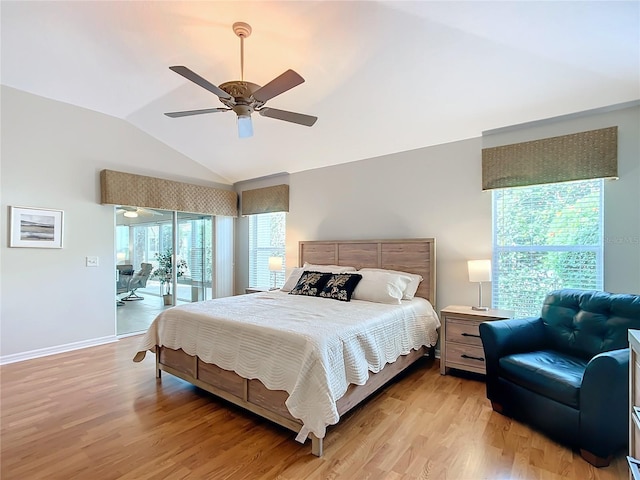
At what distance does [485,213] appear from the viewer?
347 cm

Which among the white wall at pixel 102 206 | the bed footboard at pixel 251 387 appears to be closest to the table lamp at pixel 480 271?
the white wall at pixel 102 206

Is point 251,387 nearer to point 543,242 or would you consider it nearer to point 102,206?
point 543,242

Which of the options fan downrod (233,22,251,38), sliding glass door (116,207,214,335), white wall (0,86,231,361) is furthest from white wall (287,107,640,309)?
white wall (0,86,231,361)

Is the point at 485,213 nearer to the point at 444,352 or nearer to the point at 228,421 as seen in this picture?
the point at 444,352

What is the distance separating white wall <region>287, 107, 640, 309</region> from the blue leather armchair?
686 millimetres

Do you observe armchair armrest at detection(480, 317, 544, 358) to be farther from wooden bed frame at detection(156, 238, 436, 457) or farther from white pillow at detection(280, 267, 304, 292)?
white pillow at detection(280, 267, 304, 292)

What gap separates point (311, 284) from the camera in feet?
12.5

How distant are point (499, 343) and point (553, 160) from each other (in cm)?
184

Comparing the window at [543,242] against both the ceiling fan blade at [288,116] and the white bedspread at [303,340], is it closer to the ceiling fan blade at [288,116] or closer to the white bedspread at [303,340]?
the white bedspread at [303,340]

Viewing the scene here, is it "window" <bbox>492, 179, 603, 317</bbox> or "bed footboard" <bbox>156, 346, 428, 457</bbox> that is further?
"window" <bbox>492, 179, 603, 317</bbox>

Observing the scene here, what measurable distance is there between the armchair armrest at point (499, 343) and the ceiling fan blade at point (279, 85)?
223 centimetres

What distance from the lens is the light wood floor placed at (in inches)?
72.6

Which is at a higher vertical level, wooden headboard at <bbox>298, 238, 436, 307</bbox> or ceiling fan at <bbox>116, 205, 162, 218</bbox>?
ceiling fan at <bbox>116, 205, 162, 218</bbox>

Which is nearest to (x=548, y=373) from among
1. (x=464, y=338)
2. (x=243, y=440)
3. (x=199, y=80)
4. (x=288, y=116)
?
(x=464, y=338)
